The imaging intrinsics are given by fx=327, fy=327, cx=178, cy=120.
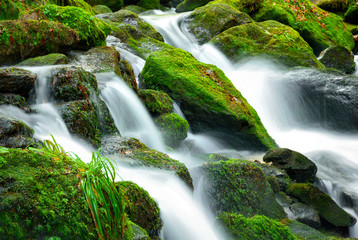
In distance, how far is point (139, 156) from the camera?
4.53 meters

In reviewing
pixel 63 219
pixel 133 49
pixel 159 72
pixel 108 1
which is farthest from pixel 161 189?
pixel 108 1

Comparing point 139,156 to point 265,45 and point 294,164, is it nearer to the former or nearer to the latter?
point 294,164

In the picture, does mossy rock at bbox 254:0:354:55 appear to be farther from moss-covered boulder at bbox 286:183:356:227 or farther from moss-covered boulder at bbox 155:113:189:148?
moss-covered boulder at bbox 286:183:356:227

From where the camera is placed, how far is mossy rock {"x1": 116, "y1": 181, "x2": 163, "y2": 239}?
299 centimetres

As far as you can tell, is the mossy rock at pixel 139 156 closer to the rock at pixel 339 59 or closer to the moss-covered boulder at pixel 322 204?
the moss-covered boulder at pixel 322 204

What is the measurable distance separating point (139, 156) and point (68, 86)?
167cm

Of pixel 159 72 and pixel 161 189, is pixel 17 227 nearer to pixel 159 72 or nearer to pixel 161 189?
pixel 161 189

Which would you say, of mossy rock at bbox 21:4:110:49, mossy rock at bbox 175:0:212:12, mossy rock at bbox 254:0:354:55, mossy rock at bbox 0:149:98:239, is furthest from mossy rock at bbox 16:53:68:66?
mossy rock at bbox 175:0:212:12

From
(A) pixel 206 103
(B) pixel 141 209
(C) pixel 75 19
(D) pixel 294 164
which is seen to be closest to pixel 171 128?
(A) pixel 206 103

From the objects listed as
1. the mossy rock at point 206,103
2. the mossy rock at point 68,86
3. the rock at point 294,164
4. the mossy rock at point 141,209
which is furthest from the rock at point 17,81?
the rock at point 294,164

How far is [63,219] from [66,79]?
140 inches

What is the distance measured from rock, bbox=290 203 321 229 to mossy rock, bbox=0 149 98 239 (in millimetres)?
4141

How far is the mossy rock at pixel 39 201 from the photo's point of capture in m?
1.89

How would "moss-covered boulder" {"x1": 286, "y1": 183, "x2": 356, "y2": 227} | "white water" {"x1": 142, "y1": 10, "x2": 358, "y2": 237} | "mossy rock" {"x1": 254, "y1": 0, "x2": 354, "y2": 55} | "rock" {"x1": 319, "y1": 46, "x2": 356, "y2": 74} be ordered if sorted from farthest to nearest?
"mossy rock" {"x1": 254, "y1": 0, "x2": 354, "y2": 55}, "rock" {"x1": 319, "y1": 46, "x2": 356, "y2": 74}, "white water" {"x1": 142, "y1": 10, "x2": 358, "y2": 237}, "moss-covered boulder" {"x1": 286, "y1": 183, "x2": 356, "y2": 227}
